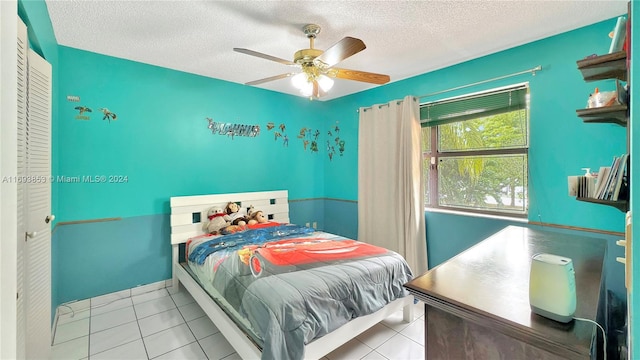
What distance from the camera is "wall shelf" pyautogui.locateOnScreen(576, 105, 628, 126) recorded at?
1492mm

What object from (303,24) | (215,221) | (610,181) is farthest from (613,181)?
(215,221)

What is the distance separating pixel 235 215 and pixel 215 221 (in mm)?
324

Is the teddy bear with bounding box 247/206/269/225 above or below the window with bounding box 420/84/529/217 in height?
below

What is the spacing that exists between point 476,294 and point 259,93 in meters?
3.50

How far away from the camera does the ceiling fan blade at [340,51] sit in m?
1.69

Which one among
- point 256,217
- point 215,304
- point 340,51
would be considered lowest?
point 215,304

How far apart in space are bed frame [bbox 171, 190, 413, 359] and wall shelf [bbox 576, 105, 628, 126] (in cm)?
182

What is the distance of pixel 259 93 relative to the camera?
3.76 meters

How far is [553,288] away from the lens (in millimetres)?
843

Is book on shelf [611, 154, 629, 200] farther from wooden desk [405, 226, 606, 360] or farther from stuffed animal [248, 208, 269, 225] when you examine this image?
stuffed animal [248, 208, 269, 225]

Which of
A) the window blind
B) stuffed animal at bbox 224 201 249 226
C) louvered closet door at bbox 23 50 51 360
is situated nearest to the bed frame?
stuffed animal at bbox 224 201 249 226

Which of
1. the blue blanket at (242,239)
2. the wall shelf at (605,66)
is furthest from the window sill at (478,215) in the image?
the blue blanket at (242,239)

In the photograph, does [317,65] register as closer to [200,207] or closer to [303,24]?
[303,24]

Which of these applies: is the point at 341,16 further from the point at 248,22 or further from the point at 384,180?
the point at 384,180
